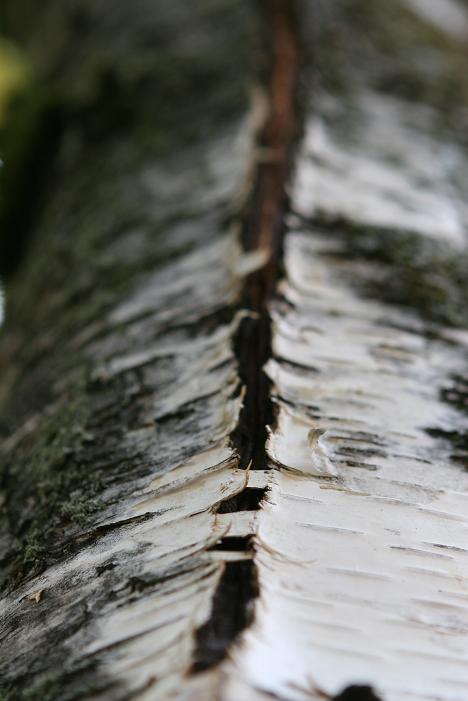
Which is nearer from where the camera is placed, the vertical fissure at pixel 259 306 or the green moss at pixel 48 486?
the vertical fissure at pixel 259 306

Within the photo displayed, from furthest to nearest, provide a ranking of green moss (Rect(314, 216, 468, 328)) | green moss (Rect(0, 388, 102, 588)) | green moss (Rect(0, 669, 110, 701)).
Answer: green moss (Rect(314, 216, 468, 328)), green moss (Rect(0, 388, 102, 588)), green moss (Rect(0, 669, 110, 701))

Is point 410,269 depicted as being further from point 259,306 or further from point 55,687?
point 55,687

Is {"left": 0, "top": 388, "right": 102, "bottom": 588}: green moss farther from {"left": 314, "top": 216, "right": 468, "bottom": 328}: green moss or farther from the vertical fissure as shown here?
{"left": 314, "top": 216, "right": 468, "bottom": 328}: green moss

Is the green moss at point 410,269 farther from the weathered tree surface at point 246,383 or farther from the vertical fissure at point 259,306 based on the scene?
the vertical fissure at point 259,306

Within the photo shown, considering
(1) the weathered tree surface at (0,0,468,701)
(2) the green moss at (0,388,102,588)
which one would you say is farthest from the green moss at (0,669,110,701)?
(2) the green moss at (0,388,102,588)

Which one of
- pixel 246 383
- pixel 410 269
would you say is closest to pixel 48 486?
pixel 246 383

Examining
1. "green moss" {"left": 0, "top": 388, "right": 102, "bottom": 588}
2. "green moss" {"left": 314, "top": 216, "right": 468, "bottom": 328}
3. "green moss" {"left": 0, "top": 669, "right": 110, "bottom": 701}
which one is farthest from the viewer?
"green moss" {"left": 314, "top": 216, "right": 468, "bottom": 328}

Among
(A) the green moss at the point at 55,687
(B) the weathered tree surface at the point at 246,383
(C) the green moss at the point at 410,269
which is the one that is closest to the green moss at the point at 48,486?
(B) the weathered tree surface at the point at 246,383

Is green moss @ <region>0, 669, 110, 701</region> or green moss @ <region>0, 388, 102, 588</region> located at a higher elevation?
green moss @ <region>0, 388, 102, 588</region>
